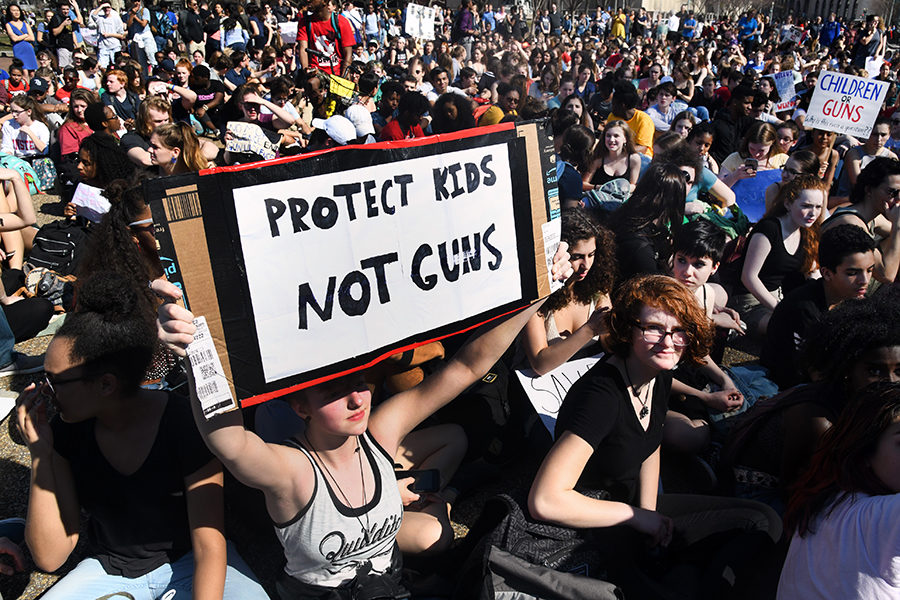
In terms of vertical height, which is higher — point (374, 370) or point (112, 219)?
point (112, 219)

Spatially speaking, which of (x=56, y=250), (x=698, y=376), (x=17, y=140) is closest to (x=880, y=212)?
(x=698, y=376)

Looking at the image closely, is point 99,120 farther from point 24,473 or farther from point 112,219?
point 24,473

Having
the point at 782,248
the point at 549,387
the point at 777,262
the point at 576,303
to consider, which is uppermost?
the point at 576,303

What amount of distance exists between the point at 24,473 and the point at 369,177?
2908mm

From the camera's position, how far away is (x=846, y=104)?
727 centimetres

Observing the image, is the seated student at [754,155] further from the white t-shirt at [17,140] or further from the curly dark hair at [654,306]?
the white t-shirt at [17,140]

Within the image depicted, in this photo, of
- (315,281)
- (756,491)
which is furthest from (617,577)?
(315,281)

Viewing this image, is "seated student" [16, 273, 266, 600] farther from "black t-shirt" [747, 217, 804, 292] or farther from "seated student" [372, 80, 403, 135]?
"seated student" [372, 80, 403, 135]

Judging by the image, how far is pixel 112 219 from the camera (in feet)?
11.4

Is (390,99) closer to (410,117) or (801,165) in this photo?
(410,117)

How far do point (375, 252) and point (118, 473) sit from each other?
1277 millimetres

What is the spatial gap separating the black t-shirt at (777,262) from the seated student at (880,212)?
29 cm

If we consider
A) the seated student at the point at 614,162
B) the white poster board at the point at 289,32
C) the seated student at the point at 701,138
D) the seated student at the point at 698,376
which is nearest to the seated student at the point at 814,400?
the seated student at the point at 698,376

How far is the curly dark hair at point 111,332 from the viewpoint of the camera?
221 centimetres
